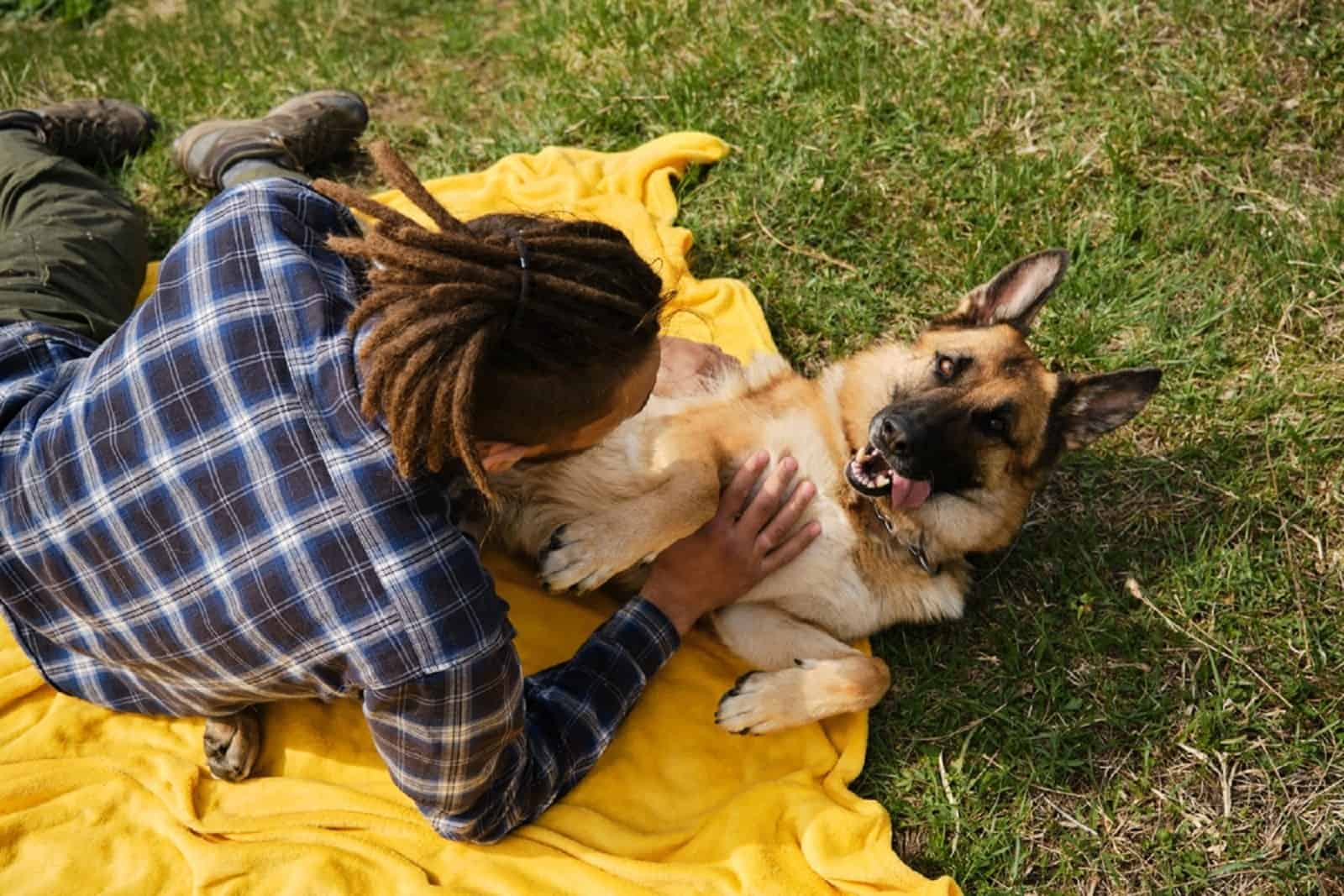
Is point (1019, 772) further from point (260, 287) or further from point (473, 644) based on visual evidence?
point (260, 287)

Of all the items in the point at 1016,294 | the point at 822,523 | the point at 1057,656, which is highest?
the point at 1016,294

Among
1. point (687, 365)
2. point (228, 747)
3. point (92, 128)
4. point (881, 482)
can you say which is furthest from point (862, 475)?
point (92, 128)

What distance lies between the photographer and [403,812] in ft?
10.5

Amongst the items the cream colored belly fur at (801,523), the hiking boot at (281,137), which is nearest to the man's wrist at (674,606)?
the cream colored belly fur at (801,523)

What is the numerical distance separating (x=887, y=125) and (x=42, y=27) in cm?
590

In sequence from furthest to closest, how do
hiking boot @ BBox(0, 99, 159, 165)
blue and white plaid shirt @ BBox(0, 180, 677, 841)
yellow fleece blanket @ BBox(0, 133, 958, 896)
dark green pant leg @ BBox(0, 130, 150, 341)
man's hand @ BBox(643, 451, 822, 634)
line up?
hiking boot @ BBox(0, 99, 159, 165) < dark green pant leg @ BBox(0, 130, 150, 341) < man's hand @ BBox(643, 451, 822, 634) < yellow fleece blanket @ BBox(0, 133, 958, 896) < blue and white plaid shirt @ BBox(0, 180, 677, 841)

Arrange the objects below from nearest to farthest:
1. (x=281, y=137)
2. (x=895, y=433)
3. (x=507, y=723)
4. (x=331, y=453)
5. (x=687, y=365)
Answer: (x=331, y=453) < (x=507, y=723) < (x=895, y=433) < (x=687, y=365) < (x=281, y=137)

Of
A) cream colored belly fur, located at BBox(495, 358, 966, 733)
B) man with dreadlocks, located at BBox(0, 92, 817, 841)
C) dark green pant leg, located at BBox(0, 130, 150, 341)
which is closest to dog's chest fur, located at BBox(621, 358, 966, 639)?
cream colored belly fur, located at BBox(495, 358, 966, 733)

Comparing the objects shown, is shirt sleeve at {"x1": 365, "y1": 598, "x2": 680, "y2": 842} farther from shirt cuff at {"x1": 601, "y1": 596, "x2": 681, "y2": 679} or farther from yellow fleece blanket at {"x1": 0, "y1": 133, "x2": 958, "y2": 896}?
yellow fleece blanket at {"x1": 0, "y1": 133, "x2": 958, "y2": 896}

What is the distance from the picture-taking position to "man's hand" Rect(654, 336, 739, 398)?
398 cm

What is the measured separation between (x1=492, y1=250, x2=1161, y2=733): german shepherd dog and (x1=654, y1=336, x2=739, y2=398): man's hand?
0.47 ft

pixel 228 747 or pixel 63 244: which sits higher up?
pixel 63 244

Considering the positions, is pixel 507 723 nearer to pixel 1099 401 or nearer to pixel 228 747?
pixel 228 747

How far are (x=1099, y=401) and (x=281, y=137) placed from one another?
4.06 m
